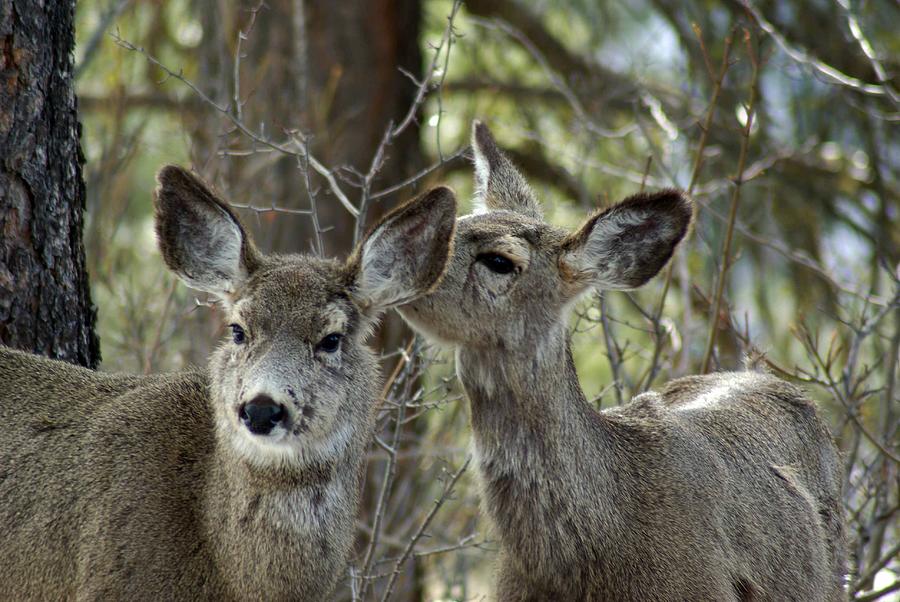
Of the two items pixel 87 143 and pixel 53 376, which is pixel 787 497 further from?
pixel 87 143

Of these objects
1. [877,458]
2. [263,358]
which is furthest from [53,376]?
[877,458]

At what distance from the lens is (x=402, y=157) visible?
13156 millimetres

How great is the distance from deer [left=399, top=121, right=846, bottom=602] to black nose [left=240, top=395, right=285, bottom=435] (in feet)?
3.35

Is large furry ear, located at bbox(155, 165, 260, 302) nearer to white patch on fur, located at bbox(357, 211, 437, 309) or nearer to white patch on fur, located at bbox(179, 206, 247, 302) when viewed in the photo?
Result: white patch on fur, located at bbox(179, 206, 247, 302)

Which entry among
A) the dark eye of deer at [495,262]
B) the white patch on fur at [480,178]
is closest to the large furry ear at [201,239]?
the dark eye of deer at [495,262]

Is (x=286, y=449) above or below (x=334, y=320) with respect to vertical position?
below

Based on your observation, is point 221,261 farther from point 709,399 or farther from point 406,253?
point 709,399

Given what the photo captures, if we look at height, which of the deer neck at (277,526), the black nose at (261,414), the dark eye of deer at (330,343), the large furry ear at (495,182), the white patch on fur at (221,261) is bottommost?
the deer neck at (277,526)

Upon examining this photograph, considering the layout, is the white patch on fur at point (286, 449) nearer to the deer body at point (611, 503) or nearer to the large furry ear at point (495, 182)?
the deer body at point (611, 503)

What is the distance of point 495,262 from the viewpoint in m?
5.64

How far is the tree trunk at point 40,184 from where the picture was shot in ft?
19.3

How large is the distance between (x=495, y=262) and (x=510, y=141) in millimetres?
8589

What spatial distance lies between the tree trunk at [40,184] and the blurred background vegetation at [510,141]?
3.02 metres

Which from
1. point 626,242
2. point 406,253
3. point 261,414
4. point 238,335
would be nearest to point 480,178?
point 626,242
